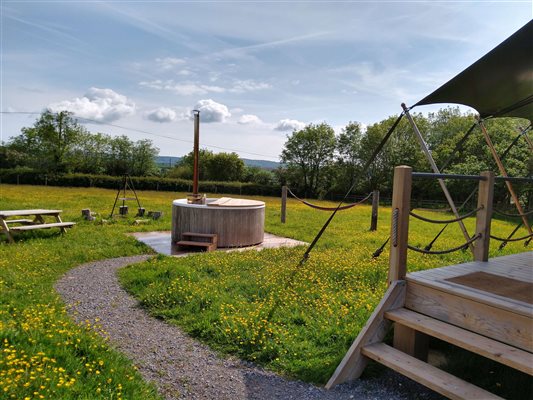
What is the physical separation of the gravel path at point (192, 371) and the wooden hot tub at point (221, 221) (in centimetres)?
402

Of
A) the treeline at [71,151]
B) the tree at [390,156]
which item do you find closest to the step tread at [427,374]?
the tree at [390,156]

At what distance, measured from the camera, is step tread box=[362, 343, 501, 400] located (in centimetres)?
262

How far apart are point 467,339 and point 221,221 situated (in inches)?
259

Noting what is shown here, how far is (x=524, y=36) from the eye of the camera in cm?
431

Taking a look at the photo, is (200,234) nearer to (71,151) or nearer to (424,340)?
(424,340)

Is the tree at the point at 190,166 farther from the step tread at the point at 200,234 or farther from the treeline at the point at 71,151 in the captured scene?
the step tread at the point at 200,234

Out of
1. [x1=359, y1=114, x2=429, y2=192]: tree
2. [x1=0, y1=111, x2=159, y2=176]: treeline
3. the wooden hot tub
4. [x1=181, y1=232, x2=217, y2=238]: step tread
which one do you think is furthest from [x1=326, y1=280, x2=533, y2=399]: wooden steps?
[x1=0, y1=111, x2=159, y2=176]: treeline

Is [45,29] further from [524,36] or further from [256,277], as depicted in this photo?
[524,36]

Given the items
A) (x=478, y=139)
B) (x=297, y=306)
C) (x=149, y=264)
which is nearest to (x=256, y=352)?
(x=297, y=306)

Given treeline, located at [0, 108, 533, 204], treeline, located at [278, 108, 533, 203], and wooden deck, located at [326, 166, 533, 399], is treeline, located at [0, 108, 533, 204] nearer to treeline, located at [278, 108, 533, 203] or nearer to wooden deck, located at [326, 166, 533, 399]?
treeline, located at [278, 108, 533, 203]

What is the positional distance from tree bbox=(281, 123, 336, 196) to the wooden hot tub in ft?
120

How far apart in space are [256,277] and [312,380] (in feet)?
9.15

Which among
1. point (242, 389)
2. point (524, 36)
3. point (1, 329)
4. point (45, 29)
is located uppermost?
point (45, 29)

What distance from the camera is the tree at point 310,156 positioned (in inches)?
1816
